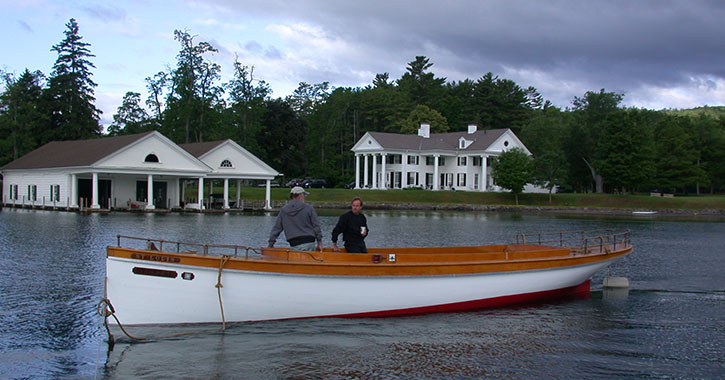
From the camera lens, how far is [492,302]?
42.2ft

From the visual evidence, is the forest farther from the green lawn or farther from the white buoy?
the white buoy

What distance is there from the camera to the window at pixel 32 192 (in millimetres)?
48159

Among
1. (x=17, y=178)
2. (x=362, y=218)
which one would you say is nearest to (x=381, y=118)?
(x=17, y=178)

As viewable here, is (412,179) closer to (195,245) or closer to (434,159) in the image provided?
(434,159)

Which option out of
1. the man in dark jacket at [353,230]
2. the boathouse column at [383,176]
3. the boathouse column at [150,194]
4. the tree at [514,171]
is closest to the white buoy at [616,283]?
the man in dark jacket at [353,230]

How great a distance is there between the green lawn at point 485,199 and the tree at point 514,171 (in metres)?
1.87

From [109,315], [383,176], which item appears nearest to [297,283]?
[109,315]

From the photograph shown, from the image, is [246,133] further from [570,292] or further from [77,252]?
[570,292]

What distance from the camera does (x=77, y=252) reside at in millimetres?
19719

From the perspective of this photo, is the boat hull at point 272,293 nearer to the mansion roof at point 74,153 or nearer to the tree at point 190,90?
the mansion roof at point 74,153

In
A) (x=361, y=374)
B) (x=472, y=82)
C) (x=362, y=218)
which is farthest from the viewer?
(x=472, y=82)

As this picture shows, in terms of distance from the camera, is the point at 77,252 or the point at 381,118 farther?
the point at 381,118

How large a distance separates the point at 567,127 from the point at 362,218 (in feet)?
238

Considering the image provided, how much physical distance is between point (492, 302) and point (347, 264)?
3927 mm
